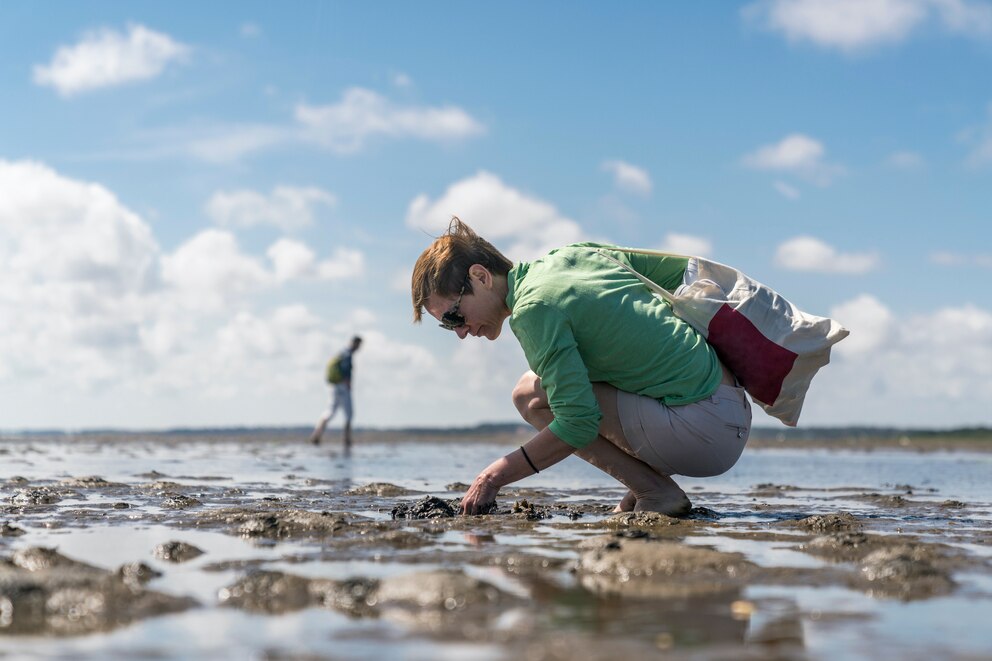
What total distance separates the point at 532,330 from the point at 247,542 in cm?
159

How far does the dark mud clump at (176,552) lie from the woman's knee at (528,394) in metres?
2.02

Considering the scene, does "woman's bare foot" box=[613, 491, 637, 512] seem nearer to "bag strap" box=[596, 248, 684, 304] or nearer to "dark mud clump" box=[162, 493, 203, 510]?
"bag strap" box=[596, 248, 684, 304]

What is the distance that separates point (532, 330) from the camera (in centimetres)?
463

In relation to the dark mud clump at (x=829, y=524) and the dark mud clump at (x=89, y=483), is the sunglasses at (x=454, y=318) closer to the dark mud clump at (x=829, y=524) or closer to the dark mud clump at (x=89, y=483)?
the dark mud clump at (x=829, y=524)

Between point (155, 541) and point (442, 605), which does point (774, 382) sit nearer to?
point (442, 605)

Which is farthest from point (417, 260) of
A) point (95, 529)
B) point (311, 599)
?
point (311, 599)

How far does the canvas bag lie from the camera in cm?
499

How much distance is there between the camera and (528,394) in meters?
5.36

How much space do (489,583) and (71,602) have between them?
123 cm

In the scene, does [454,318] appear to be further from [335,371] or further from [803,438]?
[803,438]

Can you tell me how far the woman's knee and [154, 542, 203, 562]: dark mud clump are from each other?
202 cm

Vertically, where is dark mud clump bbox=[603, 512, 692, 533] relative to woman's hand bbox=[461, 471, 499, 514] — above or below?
below

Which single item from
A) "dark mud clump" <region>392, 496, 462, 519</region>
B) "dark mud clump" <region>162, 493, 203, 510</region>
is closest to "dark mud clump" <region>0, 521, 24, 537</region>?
"dark mud clump" <region>162, 493, 203, 510</region>

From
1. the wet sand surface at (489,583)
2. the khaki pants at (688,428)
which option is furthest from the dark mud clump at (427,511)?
the khaki pants at (688,428)
